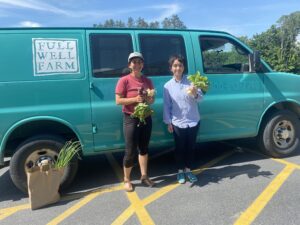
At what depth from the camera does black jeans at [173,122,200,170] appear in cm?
451

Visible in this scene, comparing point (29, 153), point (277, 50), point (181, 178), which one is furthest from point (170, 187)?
point (277, 50)

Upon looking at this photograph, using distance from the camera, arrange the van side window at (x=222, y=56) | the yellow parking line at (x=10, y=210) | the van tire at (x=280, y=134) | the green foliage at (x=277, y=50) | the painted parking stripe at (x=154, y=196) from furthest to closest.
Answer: the green foliage at (x=277, y=50)
the van tire at (x=280, y=134)
the van side window at (x=222, y=56)
the yellow parking line at (x=10, y=210)
the painted parking stripe at (x=154, y=196)

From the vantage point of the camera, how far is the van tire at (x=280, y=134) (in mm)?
5430

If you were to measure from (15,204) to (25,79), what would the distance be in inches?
66.4

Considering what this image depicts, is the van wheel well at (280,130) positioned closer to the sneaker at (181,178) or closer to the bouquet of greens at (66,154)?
the sneaker at (181,178)

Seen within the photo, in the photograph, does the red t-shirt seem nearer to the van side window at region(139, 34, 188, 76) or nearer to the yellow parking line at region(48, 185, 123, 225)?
the van side window at region(139, 34, 188, 76)

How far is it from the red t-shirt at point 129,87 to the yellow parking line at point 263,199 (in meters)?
1.90

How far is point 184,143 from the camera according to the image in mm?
4594

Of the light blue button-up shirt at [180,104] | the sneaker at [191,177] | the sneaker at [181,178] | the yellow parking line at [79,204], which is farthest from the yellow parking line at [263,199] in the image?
the yellow parking line at [79,204]

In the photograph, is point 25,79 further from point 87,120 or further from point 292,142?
point 292,142

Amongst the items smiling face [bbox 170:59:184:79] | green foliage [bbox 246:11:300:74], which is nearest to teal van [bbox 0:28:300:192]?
smiling face [bbox 170:59:184:79]

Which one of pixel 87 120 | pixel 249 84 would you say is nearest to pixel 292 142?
pixel 249 84

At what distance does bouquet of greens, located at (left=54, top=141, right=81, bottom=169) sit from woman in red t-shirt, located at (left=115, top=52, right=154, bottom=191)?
A: 732 mm

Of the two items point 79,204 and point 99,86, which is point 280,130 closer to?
point 99,86
